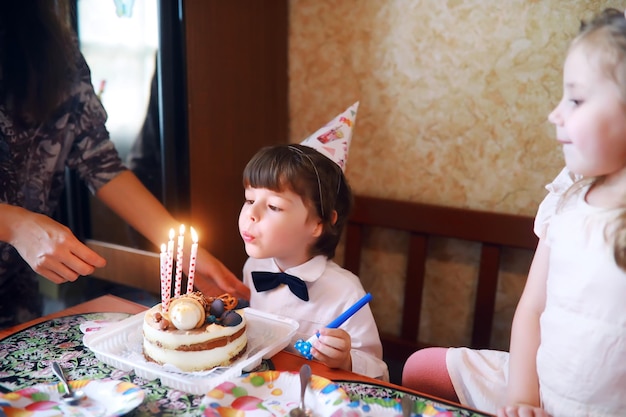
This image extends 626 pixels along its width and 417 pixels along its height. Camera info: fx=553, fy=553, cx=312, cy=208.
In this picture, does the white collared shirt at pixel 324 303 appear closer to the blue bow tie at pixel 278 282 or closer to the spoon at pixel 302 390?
the blue bow tie at pixel 278 282

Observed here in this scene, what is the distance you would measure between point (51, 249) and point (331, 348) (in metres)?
0.59

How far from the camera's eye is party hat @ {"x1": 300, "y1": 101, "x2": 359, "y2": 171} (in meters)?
1.36

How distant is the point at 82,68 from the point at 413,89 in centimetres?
102

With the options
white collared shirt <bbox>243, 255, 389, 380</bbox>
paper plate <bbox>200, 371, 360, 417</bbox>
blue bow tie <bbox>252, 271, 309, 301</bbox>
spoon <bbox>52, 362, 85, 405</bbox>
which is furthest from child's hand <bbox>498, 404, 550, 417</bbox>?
spoon <bbox>52, 362, 85, 405</bbox>

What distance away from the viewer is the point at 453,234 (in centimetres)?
178

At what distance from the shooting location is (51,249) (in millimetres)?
1101

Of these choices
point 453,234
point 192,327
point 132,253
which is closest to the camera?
point 192,327

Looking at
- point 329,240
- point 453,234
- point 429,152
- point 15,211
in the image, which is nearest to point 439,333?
point 453,234

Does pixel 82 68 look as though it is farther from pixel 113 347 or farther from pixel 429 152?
pixel 429 152

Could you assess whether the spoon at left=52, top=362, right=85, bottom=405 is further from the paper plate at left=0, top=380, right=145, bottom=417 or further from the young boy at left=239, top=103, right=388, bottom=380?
the young boy at left=239, top=103, right=388, bottom=380

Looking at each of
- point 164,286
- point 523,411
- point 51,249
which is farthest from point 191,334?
point 523,411

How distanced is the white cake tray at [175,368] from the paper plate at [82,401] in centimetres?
6

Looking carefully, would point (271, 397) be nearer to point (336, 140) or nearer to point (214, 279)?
point (214, 279)

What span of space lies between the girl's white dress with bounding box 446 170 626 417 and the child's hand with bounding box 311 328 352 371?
0.34 meters
